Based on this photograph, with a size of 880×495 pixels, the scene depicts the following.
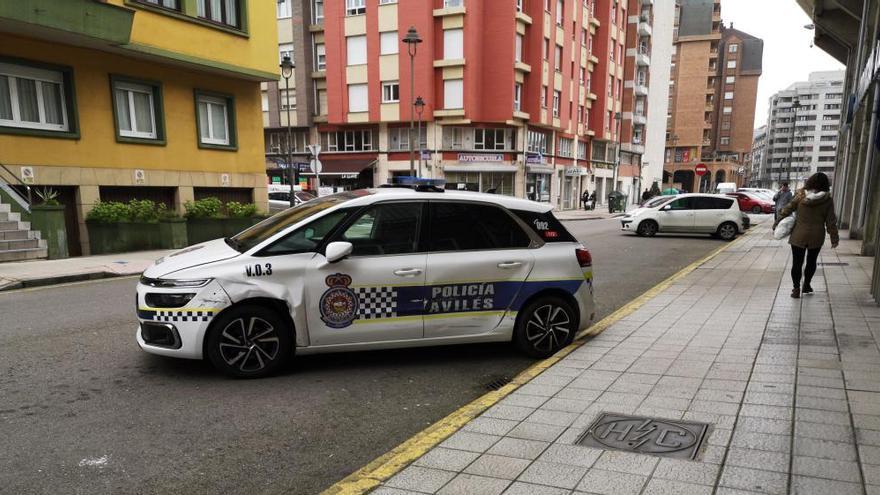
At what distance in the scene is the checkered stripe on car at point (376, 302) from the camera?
189 inches

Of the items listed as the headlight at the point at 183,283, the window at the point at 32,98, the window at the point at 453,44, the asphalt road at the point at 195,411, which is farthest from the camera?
the window at the point at 453,44

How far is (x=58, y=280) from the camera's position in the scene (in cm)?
991

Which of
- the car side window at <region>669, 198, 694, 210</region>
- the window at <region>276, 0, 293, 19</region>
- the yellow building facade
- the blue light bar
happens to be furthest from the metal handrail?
the window at <region>276, 0, 293, 19</region>

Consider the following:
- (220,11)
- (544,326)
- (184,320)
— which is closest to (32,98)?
(220,11)

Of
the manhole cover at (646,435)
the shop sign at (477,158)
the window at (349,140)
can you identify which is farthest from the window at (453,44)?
the manhole cover at (646,435)

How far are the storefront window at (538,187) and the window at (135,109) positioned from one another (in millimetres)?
29518

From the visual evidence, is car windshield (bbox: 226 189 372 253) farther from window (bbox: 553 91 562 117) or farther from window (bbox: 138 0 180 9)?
window (bbox: 553 91 562 117)

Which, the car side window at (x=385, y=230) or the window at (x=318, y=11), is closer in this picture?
the car side window at (x=385, y=230)

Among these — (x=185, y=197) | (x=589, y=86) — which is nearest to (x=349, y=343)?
(x=185, y=197)

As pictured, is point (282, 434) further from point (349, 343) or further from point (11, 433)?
point (11, 433)

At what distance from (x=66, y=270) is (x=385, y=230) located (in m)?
8.77

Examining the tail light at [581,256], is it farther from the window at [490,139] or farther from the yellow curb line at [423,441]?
the window at [490,139]

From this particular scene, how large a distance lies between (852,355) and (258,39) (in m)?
18.2

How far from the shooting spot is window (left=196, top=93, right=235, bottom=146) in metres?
17.5
